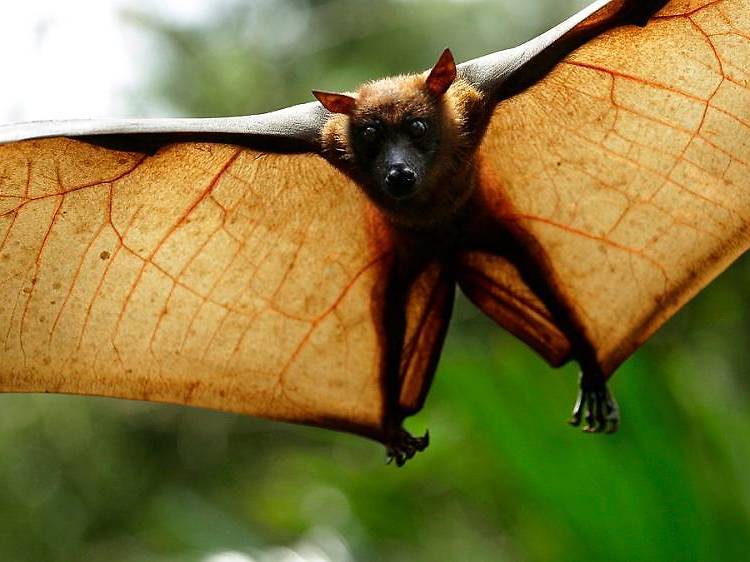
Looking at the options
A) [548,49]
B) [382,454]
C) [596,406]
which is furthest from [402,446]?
[382,454]

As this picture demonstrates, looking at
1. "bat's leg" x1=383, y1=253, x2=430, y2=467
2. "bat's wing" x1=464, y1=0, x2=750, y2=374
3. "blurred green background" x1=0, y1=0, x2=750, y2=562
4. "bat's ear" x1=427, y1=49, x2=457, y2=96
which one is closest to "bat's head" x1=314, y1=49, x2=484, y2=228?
"bat's ear" x1=427, y1=49, x2=457, y2=96

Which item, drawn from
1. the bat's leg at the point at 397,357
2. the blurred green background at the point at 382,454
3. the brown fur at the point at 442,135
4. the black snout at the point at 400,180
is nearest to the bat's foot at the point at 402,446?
the bat's leg at the point at 397,357

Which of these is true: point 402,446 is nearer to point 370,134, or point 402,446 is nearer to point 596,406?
point 596,406

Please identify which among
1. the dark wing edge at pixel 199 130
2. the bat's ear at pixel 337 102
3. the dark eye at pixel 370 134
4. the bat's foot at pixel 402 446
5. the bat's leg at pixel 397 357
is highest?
the dark wing edge at pixel 199 130

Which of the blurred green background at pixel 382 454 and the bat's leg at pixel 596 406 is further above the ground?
the blurred green background at pixel 382 454

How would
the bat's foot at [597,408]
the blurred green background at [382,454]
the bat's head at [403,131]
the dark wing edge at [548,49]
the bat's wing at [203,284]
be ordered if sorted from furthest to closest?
1. the blurred green background at [382,454]
2. the bat's foot at [597,408]
3. the bat's wing at [203,284]
4. the bat's head at [403,131]
5. the dark wing edge at [548,49]

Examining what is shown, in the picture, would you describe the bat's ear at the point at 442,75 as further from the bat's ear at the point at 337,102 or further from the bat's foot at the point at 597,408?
the bat's foot at the point at 597,408
